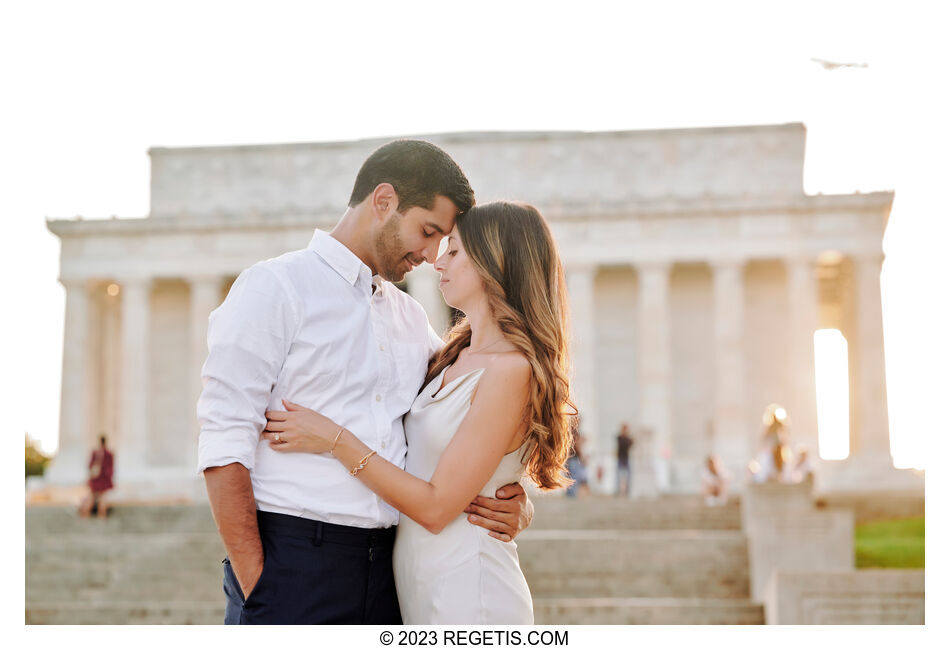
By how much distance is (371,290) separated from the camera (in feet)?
19.8

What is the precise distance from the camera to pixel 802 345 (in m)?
50.6

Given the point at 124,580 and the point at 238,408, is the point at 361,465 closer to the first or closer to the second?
the point at 238,408

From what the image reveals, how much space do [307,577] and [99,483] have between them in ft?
73.4

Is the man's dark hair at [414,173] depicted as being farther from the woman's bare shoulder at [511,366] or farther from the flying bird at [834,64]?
the flying bird at [834,64]

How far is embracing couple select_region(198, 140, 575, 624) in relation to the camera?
543 cm

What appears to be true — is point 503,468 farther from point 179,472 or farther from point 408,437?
point 179,472

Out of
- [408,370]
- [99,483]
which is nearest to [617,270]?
[99,483]

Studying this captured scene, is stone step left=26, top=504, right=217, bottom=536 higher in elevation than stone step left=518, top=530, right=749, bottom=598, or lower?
lower

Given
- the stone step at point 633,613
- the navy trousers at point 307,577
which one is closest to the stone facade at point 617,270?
the stone step at point 633,613

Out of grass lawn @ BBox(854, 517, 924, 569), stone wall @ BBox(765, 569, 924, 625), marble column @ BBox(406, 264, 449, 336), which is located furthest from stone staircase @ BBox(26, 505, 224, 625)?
marble column @ BBox(406, 264, 449, 336)

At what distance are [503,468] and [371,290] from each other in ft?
3.84

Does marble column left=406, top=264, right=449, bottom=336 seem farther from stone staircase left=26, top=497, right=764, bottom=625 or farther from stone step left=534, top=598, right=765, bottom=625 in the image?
stone step left=534, top=598, right=765, bottom=625
